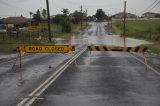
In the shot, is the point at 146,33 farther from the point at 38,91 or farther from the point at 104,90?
the point at 38,91

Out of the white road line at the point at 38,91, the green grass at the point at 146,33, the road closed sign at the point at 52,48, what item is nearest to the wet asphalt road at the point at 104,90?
the white road line at the point at 38,91

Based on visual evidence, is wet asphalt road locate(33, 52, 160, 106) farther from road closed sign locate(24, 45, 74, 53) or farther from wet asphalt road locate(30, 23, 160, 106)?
road closed sign locate(24, 45, 74, 53)

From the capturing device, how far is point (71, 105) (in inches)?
394

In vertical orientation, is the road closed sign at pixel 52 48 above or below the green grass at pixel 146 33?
above

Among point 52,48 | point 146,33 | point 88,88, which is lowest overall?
point 146,33

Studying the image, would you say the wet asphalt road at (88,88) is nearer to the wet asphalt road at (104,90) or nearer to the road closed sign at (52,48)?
the wet asphalt road at (104,90)

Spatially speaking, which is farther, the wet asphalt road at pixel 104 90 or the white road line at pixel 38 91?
the wet asphalt road at pixel 104 90

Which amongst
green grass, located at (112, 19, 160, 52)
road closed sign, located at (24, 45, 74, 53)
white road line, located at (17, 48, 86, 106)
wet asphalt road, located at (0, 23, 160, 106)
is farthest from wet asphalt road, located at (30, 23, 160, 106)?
green grass, located at (112, 19, 160, 52)

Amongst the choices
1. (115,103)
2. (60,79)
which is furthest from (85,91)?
(60,79)

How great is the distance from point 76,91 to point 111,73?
5356 mm

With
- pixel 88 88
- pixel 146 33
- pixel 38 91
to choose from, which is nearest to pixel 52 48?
pixel 88 88

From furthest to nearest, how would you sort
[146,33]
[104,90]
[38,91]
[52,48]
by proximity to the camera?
[146,33] < [52,48] < [104,90] < [38,91]

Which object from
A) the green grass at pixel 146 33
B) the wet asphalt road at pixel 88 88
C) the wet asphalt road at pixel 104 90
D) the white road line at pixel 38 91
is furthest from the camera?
the green grass at pixel 146 33

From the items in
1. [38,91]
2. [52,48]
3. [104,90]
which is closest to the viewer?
[38,91]
